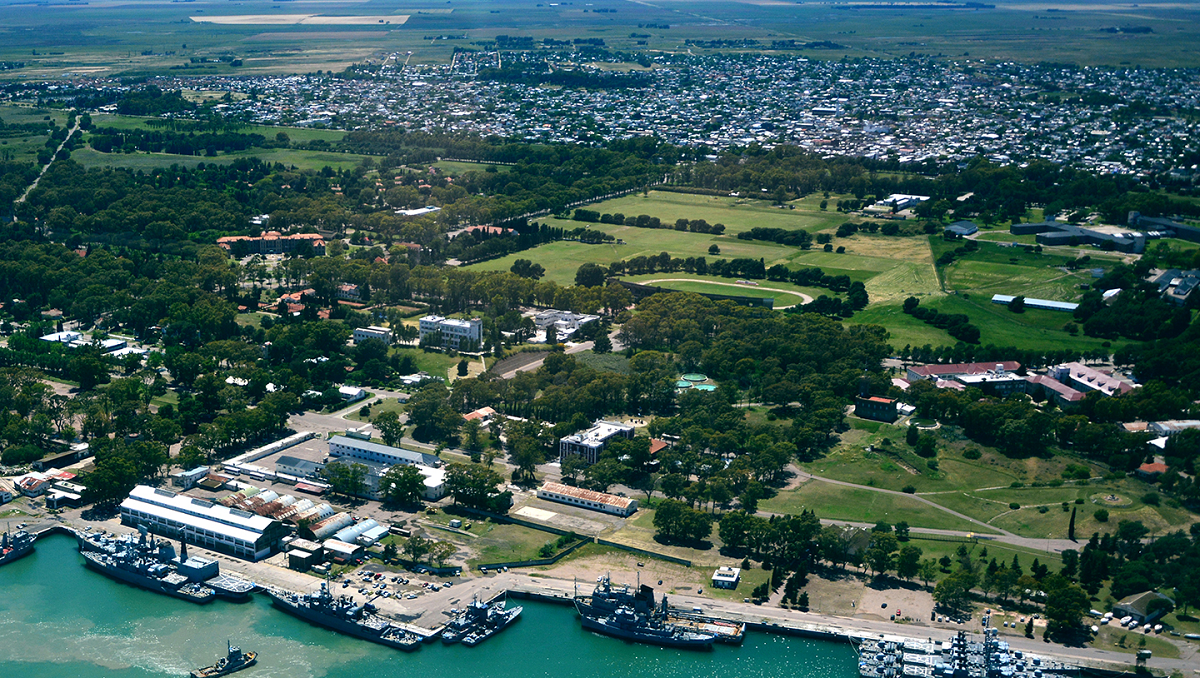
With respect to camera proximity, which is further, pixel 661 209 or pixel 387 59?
pixel 387 59

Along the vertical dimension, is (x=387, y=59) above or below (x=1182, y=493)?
above

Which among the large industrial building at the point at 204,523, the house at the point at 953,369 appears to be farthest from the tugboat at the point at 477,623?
the house at the point at 953,369

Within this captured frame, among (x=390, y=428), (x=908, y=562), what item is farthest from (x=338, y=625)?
(x=908, y=562)

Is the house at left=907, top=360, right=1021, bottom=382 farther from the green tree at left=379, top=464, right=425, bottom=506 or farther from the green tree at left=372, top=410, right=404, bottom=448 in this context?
the green tree at left=379, top=464, right=425, bottom=506

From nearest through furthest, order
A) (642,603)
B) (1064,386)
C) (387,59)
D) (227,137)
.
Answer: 1. (642,603)
2. (1064,386)
3. (227,137)
4. (387,59)

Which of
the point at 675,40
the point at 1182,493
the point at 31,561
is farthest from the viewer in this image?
the point at 675,40

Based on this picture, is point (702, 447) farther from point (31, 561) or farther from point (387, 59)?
point (387, 59)

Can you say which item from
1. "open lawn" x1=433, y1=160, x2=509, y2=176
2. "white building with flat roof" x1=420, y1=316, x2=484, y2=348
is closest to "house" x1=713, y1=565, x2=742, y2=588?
"white building with flat roof" x1=420, y1=316, x2=484, y2=348

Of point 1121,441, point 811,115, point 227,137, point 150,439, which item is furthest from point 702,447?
point 811,115
